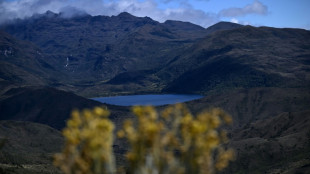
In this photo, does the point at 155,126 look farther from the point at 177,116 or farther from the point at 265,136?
the point at 265,136

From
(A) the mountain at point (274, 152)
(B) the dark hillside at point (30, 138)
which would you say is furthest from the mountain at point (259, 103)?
(B) the dark hillside at point (30, 138)

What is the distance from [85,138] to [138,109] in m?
1.12

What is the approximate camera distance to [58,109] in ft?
644

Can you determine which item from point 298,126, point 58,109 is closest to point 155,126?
point 298,126

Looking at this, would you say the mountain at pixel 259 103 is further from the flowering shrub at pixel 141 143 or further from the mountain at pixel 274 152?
A: the flowering shrub at pixel 141 143

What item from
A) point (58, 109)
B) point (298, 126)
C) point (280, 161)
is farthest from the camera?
point (58, 109)

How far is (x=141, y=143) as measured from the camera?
25.6ft

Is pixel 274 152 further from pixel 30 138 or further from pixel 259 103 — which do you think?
pixel 30 138

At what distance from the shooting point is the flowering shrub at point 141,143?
7.47 metres

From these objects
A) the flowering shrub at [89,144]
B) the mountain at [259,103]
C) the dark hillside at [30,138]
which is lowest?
the dark hillside at [30,138]

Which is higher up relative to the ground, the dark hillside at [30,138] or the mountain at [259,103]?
the mountain at [259,103]

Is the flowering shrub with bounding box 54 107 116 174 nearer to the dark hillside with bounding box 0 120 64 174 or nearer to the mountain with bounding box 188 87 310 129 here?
the dark hillside with bounding box 0 120 64 174

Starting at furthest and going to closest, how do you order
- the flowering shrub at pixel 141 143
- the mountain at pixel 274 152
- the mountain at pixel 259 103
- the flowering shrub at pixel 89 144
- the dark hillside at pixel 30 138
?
the mountain at pixel 259 103 → the dark hillside at pixel 30 138 → the mountain at pixel 274 152 → the flowering shrub at pixel 141 143 → the flowering shrub at pixel 89 144

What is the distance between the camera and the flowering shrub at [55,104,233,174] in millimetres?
7469
